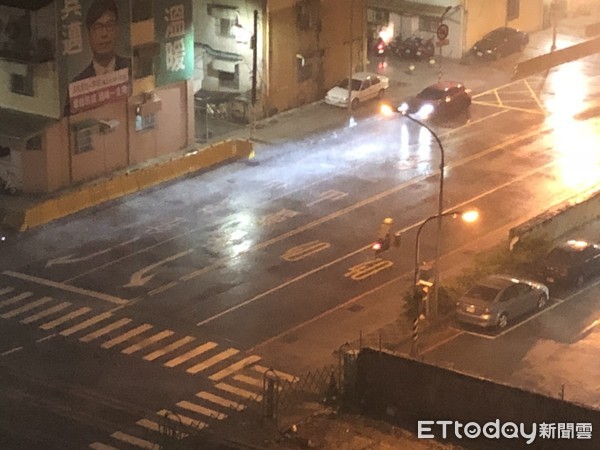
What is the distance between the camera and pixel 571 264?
5562 centimetres

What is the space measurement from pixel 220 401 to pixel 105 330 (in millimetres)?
7407

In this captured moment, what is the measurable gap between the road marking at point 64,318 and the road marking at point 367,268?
10.8 meters

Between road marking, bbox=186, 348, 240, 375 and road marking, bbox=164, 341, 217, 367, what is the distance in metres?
0.61

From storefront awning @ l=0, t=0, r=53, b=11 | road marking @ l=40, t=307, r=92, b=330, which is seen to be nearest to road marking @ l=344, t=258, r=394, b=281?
road marking @ l=40, t=307, r=92, b=330

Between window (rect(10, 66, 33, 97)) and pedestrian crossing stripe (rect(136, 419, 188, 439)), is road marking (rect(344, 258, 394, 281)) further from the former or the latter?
window (rect(10, 66, 33, 97))

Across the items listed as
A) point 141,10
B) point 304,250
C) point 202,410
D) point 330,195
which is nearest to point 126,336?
point 202,410

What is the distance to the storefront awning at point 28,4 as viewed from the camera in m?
64.6

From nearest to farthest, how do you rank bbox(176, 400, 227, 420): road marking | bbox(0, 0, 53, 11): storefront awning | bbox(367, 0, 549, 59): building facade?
bbox(176, 400, 227, 420): road marking → bbox(0, 0, 53, 11): storefront awning → bbox(367, 0, 549, 59): building facade

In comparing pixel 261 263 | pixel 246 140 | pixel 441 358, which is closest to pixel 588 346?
pixel 441 358

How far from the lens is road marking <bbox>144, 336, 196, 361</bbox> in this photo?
160 ft

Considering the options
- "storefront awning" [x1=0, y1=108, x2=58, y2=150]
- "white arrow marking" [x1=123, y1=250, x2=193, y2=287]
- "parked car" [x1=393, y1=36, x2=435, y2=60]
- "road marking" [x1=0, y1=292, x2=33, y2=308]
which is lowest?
"parked car" [x1=393, y1=36, x2=435, y2=60]

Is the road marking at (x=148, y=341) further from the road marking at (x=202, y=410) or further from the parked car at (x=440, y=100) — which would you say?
the parked car at (x=440, y=100)

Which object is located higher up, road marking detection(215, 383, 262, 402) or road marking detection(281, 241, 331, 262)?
road marking detection(215, 383, 262, 402)

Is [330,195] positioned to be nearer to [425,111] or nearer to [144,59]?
[144,59]
